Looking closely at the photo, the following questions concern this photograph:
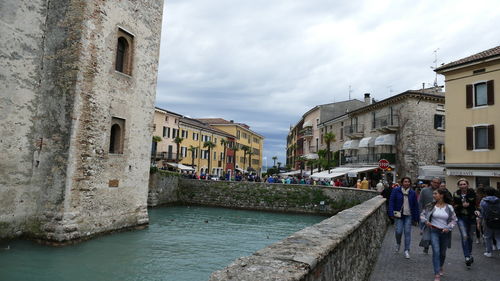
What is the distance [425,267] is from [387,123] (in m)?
28.0

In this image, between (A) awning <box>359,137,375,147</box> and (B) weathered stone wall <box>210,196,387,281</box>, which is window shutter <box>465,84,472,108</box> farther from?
(B) weathered stone wall <box>210,196,387,281</box>

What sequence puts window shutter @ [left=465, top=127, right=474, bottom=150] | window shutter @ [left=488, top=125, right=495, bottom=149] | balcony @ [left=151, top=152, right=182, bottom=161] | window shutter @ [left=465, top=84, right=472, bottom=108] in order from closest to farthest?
1. window shutter @ [left=488, top=125, right=495, bottom=149]
2. window shutter @ [left=465, top=127, right=474, bottom=150]
3. window shutter @ [left=465, top=84, right=472, bottom=108]
4. balcony @ [left=151, top=152, right=182, bottom=161]

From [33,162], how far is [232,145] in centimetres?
5637

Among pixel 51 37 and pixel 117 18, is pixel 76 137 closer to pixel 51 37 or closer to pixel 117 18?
pixel 51 37

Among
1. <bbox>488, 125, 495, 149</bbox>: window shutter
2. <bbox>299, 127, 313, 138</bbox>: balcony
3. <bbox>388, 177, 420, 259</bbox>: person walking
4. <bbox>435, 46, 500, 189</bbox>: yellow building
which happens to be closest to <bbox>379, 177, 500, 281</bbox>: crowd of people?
<bbox>388, 177, 420, 259</bbox>: person walking

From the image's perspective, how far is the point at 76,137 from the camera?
12227mm

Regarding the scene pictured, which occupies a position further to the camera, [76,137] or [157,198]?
[157,198]

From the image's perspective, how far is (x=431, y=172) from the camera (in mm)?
28828

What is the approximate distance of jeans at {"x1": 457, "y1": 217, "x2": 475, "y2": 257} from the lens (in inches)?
291

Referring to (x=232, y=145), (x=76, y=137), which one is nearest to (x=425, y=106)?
(x=76, y=137)

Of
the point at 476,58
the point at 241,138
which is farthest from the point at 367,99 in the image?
the point at 241,138

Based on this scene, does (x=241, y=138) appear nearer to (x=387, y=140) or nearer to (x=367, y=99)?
(x=367, y=99)

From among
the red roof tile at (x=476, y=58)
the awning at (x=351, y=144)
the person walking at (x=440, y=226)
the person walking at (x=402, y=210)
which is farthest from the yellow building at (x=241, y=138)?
the person walking at (x=440, y=226)

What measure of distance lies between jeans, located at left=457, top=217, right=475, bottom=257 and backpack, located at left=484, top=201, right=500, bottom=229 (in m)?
0.45
